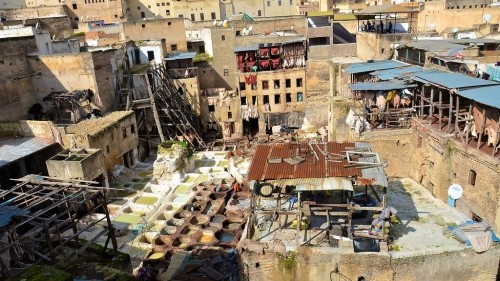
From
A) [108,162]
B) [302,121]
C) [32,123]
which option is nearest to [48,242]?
[108,162]

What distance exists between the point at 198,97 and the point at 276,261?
33302mm

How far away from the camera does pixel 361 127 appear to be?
2442cm

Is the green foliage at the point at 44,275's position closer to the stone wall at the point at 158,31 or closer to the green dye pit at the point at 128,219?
the green dye pit at the point at 128,219

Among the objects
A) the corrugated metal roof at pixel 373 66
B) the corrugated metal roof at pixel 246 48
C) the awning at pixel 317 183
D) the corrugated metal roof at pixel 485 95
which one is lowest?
the awning at pixel 317 183

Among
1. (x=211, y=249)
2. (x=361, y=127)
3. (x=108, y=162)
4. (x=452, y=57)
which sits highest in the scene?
(x=452, y=57)

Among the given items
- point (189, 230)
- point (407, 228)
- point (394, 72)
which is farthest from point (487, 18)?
point (189, 230)

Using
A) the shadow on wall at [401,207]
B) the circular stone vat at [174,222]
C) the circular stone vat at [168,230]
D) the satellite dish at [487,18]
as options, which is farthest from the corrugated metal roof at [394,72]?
the satellite dish at [487,18]

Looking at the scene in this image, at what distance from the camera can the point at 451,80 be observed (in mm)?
20781

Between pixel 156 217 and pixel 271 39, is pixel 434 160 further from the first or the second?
pixel 271 39

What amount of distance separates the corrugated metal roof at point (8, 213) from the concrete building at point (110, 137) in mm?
11557

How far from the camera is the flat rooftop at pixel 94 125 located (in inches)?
1119

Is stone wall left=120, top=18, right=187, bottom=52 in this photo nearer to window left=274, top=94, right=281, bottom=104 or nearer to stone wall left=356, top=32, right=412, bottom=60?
window left=274, top=94, right=281, bottom=104

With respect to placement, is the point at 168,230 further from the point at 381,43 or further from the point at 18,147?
the point at 381,43

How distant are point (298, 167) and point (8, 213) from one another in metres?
11.5
